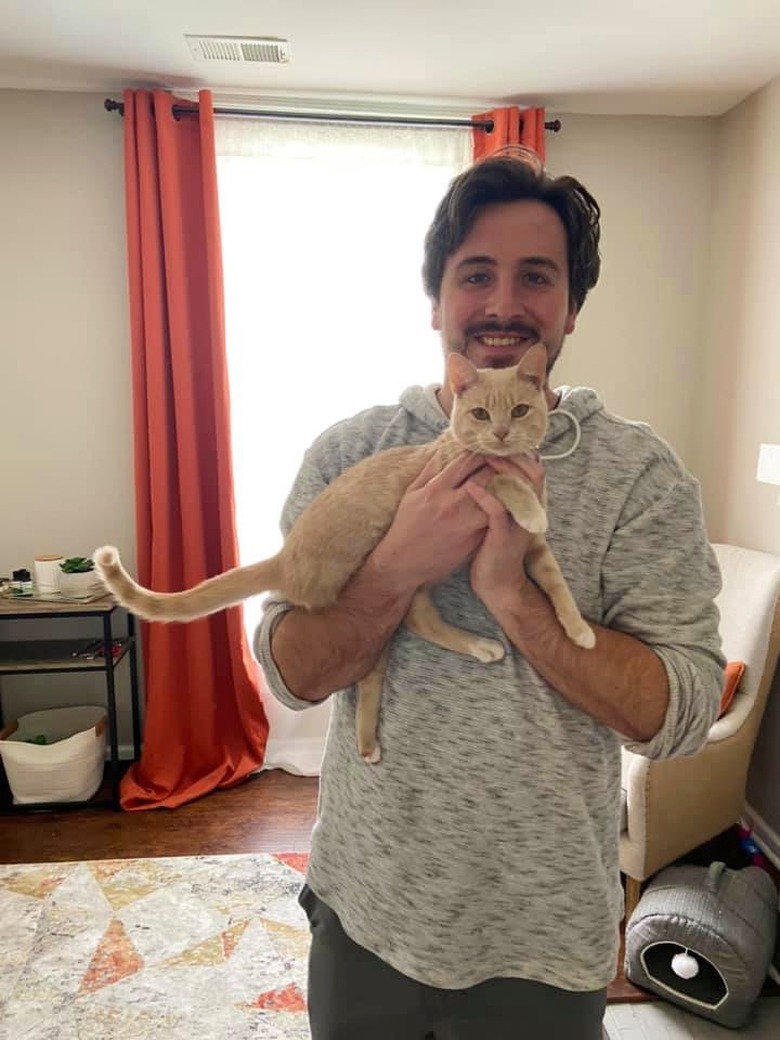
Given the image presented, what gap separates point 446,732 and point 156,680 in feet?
7.11

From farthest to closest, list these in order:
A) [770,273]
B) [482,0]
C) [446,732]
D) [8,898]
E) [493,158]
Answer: [770,273]
[8,898]
[482,0]
[493,158]
[446,732]

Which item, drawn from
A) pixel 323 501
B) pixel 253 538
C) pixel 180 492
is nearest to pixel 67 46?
pixel 180 492

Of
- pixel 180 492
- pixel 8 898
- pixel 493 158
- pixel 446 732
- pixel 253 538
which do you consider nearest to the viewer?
pixel 446 732

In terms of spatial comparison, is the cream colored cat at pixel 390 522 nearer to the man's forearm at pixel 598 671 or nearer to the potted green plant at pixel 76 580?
the man's forearm at pixel 598 671

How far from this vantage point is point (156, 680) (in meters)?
2.69

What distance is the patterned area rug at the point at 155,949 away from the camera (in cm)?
168

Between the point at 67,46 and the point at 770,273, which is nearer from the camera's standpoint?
the point at 67,46

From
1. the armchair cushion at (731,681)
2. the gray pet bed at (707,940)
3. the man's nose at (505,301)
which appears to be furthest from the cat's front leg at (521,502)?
the armchair cushion at (731,681)

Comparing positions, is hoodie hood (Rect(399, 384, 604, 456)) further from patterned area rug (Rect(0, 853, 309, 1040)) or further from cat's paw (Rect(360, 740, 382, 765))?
patterned area rug (Rect(0, 853, 309, 1040))

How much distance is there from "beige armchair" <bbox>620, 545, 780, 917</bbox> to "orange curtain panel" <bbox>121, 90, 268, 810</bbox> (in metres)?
1.48

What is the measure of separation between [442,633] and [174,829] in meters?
2.09

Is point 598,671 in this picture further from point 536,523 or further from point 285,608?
point 285,608

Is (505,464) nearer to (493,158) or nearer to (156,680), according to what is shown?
(493,158)

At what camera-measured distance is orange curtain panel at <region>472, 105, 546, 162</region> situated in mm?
2588
